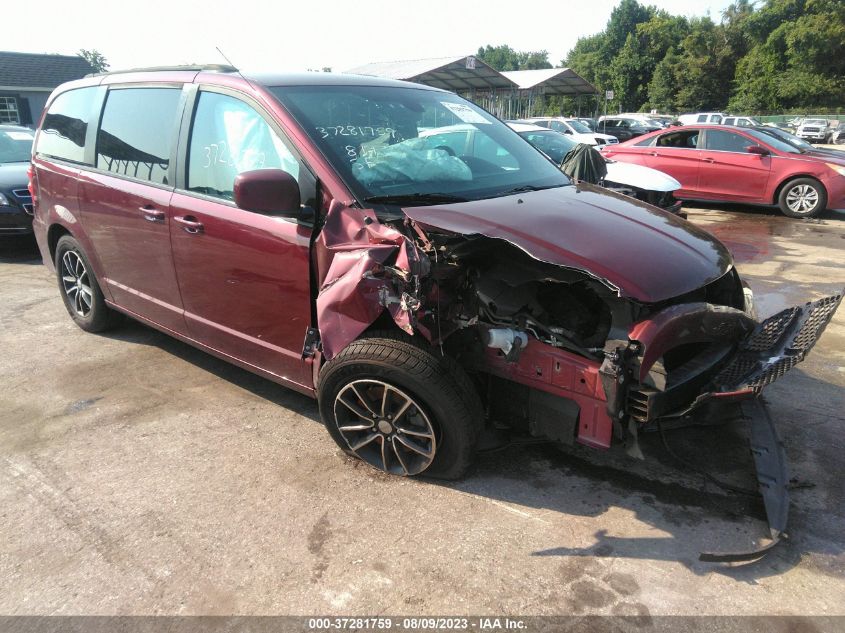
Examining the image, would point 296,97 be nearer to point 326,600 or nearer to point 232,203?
point 232,203

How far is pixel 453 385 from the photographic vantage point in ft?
8.69

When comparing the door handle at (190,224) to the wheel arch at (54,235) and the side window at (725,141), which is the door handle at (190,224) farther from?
the side window at (725,141)

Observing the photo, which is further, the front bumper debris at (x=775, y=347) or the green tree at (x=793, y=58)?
the green tree at (x=793, y=58)

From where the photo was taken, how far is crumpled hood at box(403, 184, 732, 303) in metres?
2.51

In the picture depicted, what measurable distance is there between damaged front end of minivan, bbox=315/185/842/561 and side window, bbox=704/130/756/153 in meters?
8.99

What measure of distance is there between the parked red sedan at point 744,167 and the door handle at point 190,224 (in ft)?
32.6

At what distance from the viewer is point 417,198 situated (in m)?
2.96

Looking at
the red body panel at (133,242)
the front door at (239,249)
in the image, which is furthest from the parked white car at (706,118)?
the front door at (239,249)

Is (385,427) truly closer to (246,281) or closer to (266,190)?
(246,281)

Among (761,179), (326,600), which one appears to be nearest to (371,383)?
(326,600)

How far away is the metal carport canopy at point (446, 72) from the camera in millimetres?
A: 25953

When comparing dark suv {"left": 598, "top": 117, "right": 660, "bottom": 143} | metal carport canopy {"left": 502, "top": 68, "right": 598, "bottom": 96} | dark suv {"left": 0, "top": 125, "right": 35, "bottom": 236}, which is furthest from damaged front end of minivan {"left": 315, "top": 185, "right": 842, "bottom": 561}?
metal carport canopy {"left": 502, "top": 68, "right": 598, "bottom": 96}

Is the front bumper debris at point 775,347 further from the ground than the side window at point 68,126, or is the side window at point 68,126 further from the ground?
the side window at point 68,126

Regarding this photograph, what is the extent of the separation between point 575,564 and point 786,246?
7440mm
